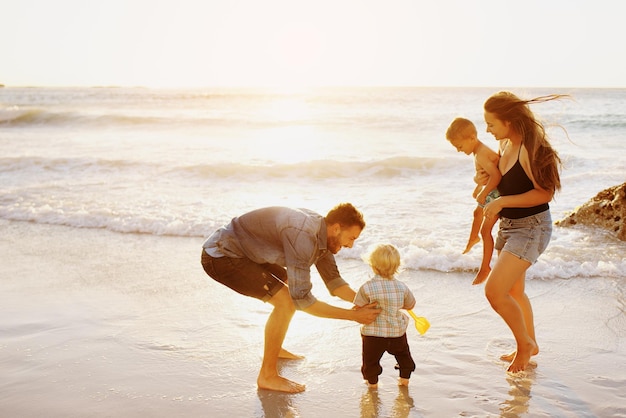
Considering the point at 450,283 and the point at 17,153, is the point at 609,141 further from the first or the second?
the point at 17,153

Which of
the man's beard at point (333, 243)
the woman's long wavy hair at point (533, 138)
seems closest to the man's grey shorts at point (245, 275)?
the man's beard at point (333, 243)

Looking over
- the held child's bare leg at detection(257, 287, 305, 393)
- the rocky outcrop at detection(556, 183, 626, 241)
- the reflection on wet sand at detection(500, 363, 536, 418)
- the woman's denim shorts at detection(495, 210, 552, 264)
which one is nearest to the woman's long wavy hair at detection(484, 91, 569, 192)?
the woman's denim shorts at detection(495, 210, 552, 264)

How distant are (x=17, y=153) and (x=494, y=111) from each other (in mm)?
17619

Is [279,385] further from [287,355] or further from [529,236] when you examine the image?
[529,236]

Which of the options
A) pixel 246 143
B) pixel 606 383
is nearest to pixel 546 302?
pixel 606 383

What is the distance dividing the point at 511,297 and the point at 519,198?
2.22 ft

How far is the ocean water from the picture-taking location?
787 cm

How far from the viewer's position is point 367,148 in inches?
780

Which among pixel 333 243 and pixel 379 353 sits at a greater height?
pixel 333 243

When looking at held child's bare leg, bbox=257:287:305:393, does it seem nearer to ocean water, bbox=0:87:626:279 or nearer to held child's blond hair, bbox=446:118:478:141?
held child's blond hair, bbox=446:118:478:141

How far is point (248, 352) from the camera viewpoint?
4711mm

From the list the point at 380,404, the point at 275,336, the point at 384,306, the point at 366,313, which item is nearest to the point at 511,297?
the point at 384,306

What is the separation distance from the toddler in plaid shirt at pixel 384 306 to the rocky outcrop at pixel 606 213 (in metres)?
5.01

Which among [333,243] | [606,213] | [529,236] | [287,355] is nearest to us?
[333,243]
